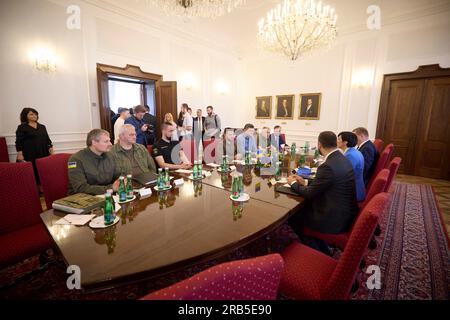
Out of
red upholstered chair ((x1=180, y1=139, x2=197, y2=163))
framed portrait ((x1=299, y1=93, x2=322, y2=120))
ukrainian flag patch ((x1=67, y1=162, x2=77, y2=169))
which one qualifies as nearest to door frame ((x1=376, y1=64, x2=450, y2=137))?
framed portrait ((x1=299, y1=93, x2=322, y2=120))

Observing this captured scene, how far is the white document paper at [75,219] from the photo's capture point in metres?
1.31

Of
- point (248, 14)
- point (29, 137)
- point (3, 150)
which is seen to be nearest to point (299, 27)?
point (248, 14)

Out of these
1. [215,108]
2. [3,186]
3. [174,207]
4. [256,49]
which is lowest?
[174,207]

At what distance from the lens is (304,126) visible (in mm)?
6836

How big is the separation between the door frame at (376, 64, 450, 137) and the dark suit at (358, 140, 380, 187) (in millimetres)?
2894

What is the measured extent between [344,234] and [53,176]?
2.69 metres

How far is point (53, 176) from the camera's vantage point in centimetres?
201

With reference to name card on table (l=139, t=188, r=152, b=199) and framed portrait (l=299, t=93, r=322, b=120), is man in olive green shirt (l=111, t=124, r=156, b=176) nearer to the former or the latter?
name card on table (l=139, t=188, r=152, b=199)

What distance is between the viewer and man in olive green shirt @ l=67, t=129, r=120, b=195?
A: 6.17ft

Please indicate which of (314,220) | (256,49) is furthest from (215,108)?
(314,220)

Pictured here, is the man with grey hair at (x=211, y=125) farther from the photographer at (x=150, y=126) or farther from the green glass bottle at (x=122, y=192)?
the green glass bottle at (x=122, y=192)

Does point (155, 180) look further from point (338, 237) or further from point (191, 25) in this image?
point (191, 25)
